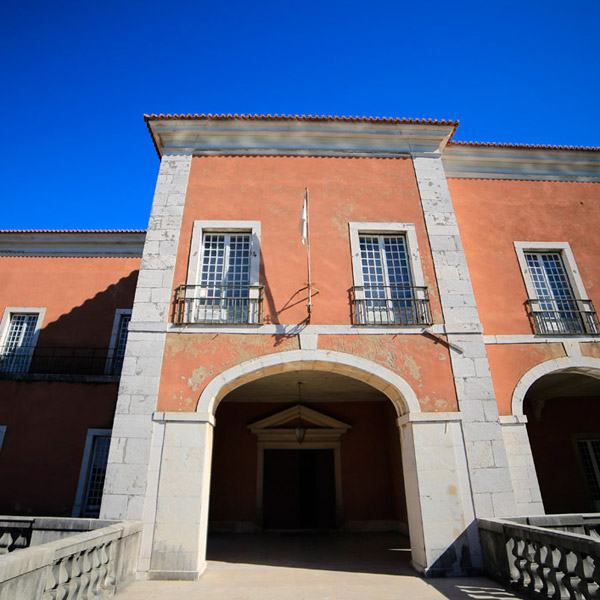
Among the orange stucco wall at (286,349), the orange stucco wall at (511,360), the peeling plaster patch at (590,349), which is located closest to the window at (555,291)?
the peeling plaster patch at (590,349)

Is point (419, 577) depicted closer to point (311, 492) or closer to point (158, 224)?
point (311, 492)

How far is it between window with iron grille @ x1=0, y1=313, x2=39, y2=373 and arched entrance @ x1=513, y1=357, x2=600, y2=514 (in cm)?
1239

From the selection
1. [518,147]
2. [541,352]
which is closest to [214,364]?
[541,352]

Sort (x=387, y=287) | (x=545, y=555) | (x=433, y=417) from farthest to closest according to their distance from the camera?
(x=387, y=287) → (x=433, y=417) → (x=545, y=555)

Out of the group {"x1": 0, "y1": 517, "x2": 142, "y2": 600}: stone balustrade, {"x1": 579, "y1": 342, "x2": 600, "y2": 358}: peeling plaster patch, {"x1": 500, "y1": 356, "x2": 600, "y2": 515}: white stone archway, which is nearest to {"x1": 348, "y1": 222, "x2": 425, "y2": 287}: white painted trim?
{"x1": 500, "y1": 356, "x2": 600, "y2": 515}: white stone archway

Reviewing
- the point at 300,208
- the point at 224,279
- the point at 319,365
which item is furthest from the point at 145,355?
the point at 300,208

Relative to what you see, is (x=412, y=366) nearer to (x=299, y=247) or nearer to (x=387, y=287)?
(x=387, y=287)

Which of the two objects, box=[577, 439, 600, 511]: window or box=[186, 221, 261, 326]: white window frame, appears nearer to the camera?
box=[186, 221, 261, 326]: white window frame

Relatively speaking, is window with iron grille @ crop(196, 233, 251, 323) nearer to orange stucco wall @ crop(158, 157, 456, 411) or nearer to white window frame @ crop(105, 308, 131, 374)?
orange stucco wall @ crop(158, 157, 456, 411)

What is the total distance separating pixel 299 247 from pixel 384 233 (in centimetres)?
174

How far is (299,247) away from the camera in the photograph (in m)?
7.72

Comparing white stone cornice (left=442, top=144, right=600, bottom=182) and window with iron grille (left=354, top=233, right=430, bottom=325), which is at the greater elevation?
white stone cornice (left=442, top=144, right=600, bottom=182)

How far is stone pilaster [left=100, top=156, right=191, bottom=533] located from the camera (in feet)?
19.2

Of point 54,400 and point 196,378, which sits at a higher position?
point 54,400
